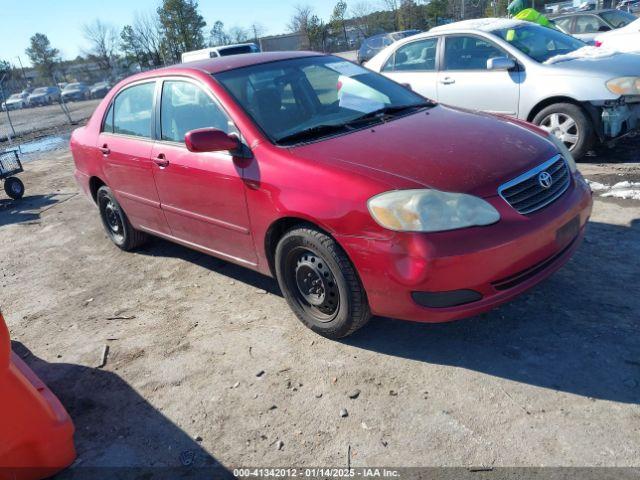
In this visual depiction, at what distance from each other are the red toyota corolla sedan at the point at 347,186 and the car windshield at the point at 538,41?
9.55 ft

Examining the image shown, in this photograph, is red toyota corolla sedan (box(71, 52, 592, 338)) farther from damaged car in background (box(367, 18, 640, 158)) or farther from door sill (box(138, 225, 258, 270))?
damaged car in background (box(367, 18, 640, 158))

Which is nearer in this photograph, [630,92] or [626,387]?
[626,387]

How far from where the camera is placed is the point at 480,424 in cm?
251

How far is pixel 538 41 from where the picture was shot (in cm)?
658

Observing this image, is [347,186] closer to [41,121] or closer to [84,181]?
[84,181]

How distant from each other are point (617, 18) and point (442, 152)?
12.8m

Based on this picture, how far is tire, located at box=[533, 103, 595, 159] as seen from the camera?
19.1 feet

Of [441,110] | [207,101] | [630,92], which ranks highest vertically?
[207,101]

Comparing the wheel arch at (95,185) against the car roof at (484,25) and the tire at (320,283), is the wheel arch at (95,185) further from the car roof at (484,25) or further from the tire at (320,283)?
the car roof at (484,25)

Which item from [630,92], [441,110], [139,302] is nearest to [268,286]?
[139,302]

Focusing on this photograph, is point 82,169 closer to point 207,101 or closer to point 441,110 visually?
point 207,101

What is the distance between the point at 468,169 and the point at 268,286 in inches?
75.6

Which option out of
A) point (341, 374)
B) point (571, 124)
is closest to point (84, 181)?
point (341, 374)

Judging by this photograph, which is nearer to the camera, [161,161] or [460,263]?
[460,263]
